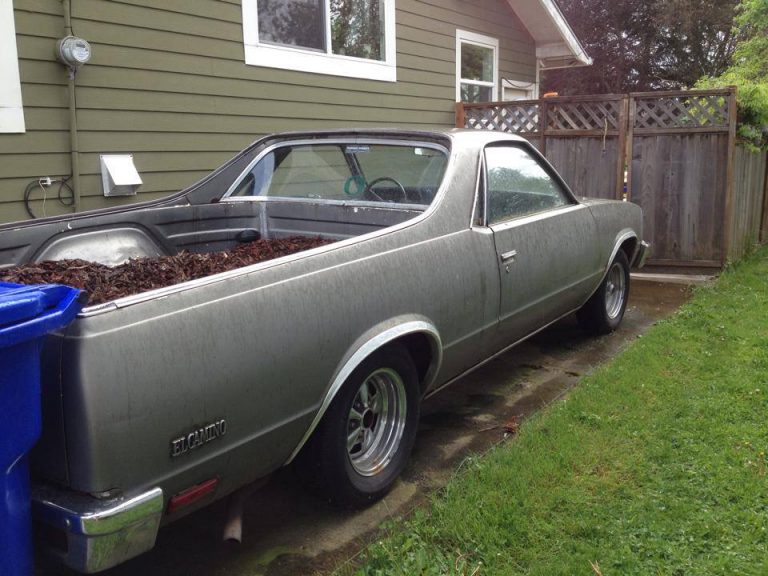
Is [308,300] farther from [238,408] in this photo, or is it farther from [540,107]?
[540,107]

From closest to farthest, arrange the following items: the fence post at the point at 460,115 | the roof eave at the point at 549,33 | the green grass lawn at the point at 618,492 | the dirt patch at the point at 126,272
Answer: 1. the green grass lawn at the point at 618,492
2. the dirt patch at the point at 126,272
3. the fence post at the point at 460,115
4. the roof eave at the point at 549,33

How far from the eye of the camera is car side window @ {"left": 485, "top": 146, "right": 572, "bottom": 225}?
3.96m

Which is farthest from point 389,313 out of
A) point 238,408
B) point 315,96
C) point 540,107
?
point 540,107

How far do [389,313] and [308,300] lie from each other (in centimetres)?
50

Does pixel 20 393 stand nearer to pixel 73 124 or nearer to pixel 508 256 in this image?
pixel 508 256

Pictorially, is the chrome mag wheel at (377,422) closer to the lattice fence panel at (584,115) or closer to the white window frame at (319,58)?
the white window frame at (319,58)

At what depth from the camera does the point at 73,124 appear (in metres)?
5.58

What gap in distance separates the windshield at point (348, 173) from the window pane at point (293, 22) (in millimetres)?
3353

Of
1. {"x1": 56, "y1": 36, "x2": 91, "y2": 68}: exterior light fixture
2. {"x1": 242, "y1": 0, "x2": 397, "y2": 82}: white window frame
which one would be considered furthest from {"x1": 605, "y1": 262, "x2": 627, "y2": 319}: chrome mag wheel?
{"x1": 56, "y1": 36, "x2": 91, "y2": 68}: exterior light fixture

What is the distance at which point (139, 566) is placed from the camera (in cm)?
271

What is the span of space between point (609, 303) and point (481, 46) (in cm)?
642

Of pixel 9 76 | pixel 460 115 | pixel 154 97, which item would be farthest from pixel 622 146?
pixel 9 76

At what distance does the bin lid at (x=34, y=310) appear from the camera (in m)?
1.69

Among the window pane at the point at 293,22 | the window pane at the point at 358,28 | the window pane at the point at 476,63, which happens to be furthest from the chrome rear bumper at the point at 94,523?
the window pane at the point at 476,63
